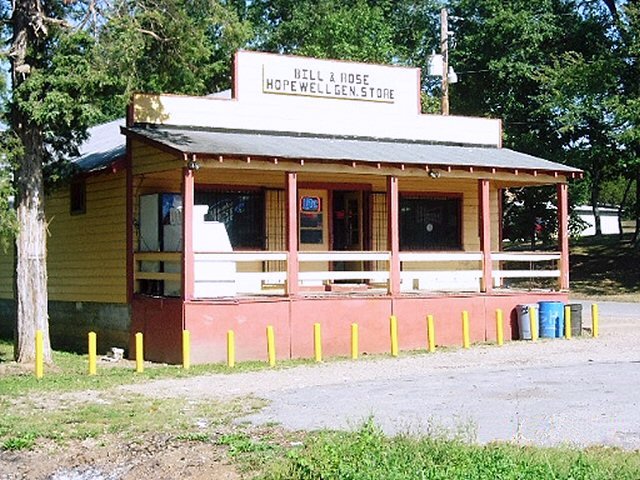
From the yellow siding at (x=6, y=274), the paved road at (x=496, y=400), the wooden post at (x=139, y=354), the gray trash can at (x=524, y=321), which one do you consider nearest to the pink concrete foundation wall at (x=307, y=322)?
the gray trash can at (x=524, y=321)

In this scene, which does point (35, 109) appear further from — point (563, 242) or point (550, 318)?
point (563, 242)

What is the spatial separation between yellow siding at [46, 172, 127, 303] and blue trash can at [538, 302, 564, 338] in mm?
9431

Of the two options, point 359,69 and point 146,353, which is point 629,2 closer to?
point 359,69

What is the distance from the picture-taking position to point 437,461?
9.99 meters

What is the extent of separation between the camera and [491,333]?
24000 mm

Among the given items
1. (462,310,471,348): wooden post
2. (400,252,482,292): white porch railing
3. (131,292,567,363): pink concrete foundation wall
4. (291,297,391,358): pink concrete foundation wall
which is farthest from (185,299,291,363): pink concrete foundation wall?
(462,310,471,348): wooden post

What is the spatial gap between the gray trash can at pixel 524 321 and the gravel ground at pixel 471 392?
1.62 m

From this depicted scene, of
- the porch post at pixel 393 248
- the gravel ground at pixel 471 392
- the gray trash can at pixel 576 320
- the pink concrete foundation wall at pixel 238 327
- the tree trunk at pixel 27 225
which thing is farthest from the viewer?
the gray trash can at pixel 576 320

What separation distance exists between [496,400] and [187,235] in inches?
314

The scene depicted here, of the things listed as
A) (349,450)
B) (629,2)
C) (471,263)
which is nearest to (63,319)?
(471,263)

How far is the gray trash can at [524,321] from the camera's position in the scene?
23.8m

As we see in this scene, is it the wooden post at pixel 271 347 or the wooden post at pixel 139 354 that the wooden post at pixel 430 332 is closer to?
the wooden post at pixel 271 347

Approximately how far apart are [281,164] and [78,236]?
6.37 metres

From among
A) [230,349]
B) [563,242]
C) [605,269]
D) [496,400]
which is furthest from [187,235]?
[605,269]
